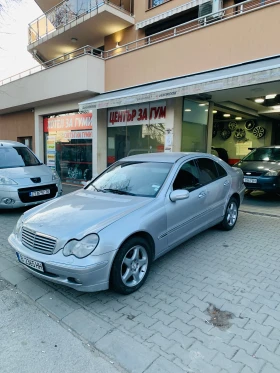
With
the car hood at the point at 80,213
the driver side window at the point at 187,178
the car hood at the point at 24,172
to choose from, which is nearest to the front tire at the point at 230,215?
the driver side window at the point at 187,178

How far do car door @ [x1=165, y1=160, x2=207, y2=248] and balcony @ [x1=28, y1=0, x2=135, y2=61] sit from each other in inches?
372

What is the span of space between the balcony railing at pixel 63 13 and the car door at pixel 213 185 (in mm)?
9239

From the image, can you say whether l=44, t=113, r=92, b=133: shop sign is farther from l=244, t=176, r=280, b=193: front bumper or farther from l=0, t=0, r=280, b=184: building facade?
l=244, t=176, r=280, b=193: front bumper

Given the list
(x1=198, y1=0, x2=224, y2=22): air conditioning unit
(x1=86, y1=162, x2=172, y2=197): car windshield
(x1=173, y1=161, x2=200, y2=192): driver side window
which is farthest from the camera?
(x1=198, y1=0, x2=224, y2=22): air conditioning unit

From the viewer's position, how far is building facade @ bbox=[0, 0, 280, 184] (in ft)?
23.6

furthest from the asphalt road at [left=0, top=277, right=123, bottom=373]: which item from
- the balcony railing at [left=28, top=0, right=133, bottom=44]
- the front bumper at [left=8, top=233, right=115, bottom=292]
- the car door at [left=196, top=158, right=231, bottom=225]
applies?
the balcony railing at [left=28, top=0, right=133, bottom=44]

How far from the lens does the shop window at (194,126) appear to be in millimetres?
9305

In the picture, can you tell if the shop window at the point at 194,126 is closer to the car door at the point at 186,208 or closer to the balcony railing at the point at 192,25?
the balcony railing at the point at 192,25

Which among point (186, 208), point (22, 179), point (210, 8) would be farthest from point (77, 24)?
point (186, 208)

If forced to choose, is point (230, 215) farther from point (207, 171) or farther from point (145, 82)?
point (145, 82)

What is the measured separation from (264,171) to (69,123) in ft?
29.9

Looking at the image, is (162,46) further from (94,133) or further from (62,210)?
(62,210)

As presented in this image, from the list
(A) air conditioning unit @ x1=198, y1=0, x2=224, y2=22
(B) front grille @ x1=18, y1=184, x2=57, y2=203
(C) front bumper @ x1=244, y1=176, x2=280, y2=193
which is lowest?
(B) front grille @ x1=18, y1=184, x2=57, y2=203

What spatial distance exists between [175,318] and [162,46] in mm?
8664
